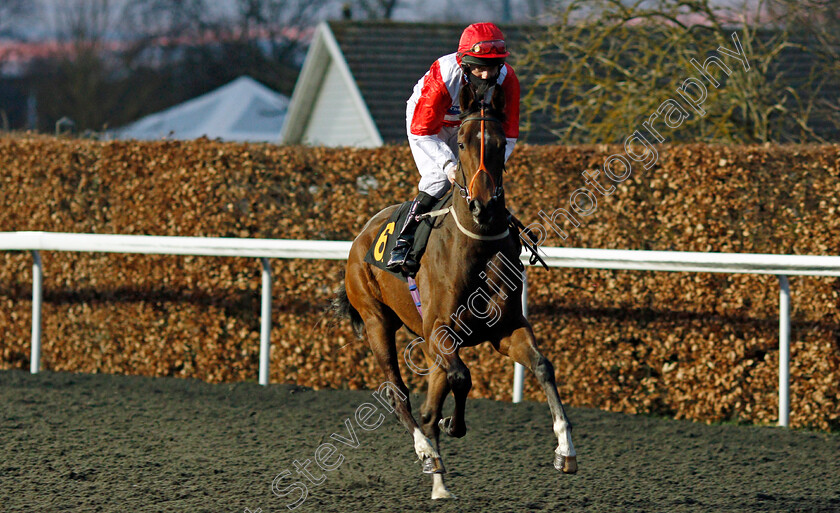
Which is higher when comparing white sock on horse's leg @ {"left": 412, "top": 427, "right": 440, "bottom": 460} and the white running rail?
the white running rail

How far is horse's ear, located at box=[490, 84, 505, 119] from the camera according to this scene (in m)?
4.01

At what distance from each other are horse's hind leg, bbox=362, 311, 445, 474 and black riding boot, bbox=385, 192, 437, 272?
609 millimetres

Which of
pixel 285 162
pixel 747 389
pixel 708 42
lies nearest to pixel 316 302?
pixel 285 162

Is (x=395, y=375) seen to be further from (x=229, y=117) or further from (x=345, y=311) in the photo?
(x=229, y=117)

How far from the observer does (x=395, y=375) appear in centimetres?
495

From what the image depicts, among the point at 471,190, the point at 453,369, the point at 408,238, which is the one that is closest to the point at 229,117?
the point at 408,238

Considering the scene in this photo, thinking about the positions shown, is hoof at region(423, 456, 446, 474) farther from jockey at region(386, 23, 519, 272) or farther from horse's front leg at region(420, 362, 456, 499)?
jockey at region(386, 23, 519, 272)

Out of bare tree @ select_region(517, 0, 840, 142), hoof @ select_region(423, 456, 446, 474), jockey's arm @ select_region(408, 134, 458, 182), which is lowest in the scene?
hoof @ select_region(423, 456, 446, 474)

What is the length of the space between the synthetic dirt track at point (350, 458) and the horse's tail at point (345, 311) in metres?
0.67

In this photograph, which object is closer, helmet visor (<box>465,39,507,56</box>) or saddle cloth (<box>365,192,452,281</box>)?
helmet visor (<box>465,39,507,56</box>)

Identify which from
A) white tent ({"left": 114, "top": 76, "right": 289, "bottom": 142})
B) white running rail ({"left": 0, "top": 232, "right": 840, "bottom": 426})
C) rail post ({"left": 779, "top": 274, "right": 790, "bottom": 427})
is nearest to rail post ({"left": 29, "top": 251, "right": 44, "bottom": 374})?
white running rail ({"left": 0, "top": 232, "right": 840, "bottom": 426})

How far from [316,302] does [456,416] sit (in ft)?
10.7

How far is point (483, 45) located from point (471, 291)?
3.45ft

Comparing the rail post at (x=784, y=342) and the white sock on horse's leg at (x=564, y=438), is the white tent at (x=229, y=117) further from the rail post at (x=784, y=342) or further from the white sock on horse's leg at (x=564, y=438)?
the white sock on horse's leg at (x=564, y=438)
